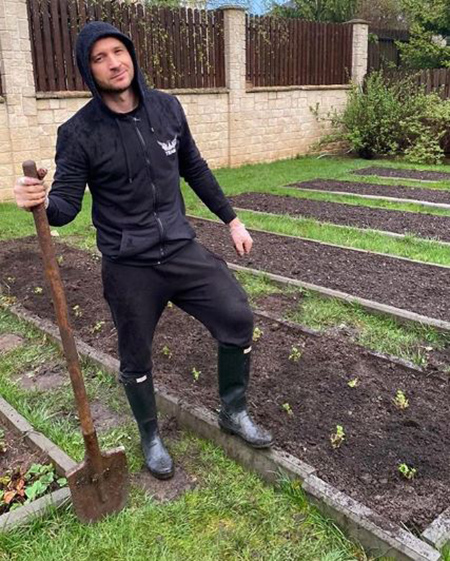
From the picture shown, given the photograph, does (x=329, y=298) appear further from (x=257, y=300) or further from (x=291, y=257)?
(x=291, y=257)

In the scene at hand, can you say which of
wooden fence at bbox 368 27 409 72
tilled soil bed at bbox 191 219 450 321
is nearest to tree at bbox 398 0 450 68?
wooden fence at bbox 368 27 409 72

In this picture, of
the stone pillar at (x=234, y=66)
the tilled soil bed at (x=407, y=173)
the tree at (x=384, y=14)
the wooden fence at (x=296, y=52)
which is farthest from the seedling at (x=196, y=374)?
the tree at (x=384, y=14)

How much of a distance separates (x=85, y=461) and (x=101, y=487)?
16 centimetres

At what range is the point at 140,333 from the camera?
A: 2760mm

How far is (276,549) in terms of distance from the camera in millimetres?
2453

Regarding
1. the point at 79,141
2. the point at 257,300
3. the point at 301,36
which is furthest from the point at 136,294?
the point at 301,36

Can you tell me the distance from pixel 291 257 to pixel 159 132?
12.0 ft

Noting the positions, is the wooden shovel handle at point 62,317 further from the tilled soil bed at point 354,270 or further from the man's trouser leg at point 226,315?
the tilled soil bed at point 354,270

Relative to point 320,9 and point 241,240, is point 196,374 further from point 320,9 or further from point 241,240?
point 320,9

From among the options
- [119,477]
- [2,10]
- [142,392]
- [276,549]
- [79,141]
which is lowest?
[276,549]

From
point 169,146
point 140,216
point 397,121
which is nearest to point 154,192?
point 140,216

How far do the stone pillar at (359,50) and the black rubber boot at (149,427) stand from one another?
1424 cm

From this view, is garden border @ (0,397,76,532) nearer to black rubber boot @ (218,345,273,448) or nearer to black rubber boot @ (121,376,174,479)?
black rubber boot @ (121,376,174,479)

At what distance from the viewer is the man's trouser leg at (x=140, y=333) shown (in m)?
2.70
